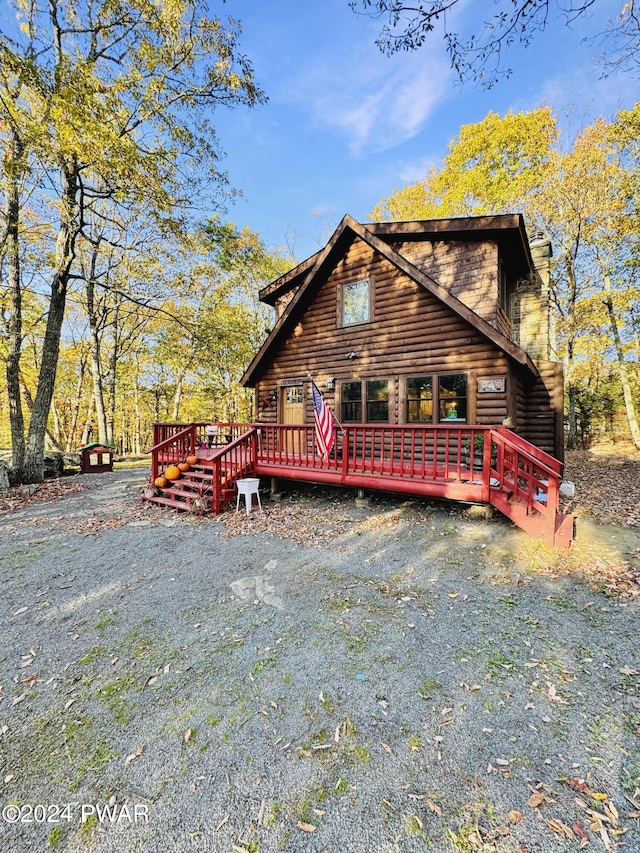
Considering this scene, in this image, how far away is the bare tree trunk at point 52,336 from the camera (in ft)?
32.2

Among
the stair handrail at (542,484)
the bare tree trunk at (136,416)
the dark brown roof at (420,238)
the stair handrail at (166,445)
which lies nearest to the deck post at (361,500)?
the stair handrail at (542,484)

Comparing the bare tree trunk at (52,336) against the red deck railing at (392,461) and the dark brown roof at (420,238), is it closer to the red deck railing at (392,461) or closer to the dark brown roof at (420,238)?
the dark brown roof at (420,238)

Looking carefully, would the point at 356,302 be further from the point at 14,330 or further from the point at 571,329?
the point at 571,329

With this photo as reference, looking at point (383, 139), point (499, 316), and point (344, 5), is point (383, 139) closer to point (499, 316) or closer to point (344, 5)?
point (499, 316)

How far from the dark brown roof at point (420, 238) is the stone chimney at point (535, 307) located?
485 millimetres

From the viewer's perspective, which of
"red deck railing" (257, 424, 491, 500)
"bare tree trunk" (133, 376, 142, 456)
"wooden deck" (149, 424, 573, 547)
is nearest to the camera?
"wooden deck" (149, 424, 573, 547)

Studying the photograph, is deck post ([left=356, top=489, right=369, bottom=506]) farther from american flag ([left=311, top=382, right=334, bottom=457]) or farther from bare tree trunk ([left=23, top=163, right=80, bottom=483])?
bare tree trunk ([left=23, top=163, right=80, bottom=483])

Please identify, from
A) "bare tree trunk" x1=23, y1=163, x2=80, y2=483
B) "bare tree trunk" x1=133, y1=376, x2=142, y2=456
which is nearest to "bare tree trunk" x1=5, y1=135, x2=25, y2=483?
"bare tree trunk" x1=23, y1=163, x2=80, y2=483

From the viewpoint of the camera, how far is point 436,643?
3.10 meters

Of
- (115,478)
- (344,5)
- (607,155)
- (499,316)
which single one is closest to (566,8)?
(344,5)

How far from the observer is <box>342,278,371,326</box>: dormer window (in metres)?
9.23

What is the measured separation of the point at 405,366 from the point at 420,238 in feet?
11.3

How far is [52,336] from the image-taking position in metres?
10.1

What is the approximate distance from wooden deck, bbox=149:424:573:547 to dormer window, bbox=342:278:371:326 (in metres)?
3.11
